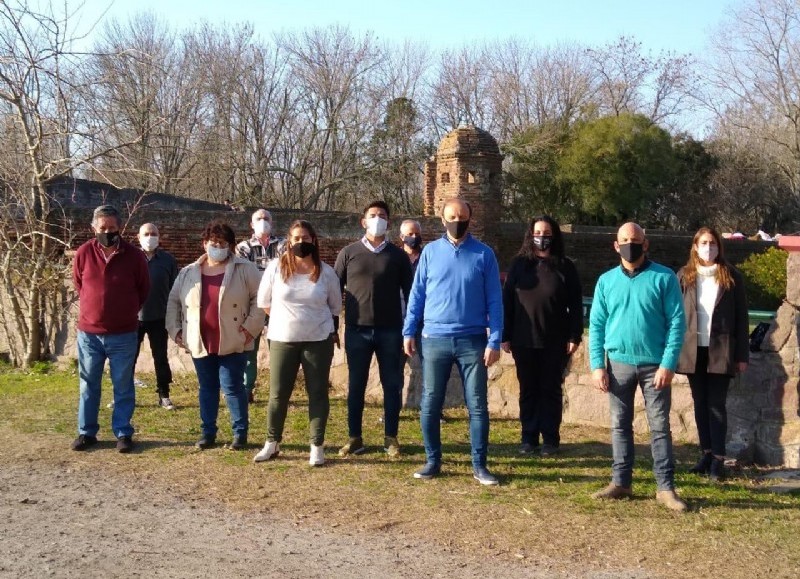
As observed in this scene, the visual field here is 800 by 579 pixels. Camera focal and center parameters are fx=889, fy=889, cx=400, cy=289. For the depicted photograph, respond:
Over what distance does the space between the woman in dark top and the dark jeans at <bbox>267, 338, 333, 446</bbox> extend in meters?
1.43

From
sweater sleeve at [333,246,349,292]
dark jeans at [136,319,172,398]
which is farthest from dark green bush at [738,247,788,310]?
sweater sleeve at [333,246,349,292]

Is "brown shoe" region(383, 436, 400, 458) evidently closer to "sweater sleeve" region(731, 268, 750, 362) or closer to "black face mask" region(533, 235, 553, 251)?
"black face mask" region(533, 235, 553, 251)

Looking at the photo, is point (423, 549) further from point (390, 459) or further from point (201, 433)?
point (201, 433)

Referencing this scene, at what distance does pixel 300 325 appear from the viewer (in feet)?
20.6

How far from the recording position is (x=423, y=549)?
4.71 meters

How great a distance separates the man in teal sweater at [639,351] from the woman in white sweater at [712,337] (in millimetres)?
646

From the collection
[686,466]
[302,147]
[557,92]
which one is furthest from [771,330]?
[557,92]

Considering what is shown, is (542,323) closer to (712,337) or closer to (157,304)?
(712,337)

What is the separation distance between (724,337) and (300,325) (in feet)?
9.59

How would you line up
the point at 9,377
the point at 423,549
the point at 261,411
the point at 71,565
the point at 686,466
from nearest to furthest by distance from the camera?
the point at 71,565 → the point at 423,549 → the point at 686,466 → the point at 261,411 → the point at 9,377

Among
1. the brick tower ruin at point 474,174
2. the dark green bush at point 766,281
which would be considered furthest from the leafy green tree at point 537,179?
the brick tower ruin at point 474,174

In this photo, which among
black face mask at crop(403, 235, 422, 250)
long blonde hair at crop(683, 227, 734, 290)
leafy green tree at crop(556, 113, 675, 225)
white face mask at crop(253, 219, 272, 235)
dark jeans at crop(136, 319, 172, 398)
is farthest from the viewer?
leafy green tree at crop(556, 113, 675, 225)

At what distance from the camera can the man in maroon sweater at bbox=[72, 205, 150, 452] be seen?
674 cm

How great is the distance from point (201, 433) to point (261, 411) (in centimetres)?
106
